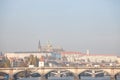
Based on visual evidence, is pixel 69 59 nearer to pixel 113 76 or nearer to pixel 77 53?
pixel 77 53

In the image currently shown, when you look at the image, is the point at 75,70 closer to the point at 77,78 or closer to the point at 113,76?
the point at 77,78

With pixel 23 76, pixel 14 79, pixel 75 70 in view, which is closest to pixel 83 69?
pixel 75 70

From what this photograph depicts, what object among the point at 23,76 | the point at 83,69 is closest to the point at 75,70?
the point at 83,69

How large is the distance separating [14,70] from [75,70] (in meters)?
8.98

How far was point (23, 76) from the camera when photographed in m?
84.6

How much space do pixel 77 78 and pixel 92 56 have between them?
91.8 m

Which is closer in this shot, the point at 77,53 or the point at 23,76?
the point at 23,76

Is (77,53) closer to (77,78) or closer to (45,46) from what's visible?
(45,46)

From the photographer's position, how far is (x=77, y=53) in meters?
171

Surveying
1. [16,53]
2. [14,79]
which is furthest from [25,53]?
[14,79]

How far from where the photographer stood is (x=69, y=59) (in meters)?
156

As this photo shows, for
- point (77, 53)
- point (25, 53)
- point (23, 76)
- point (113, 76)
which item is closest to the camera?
point (113, 76)

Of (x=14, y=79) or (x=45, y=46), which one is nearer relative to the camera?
(x=14, y=79)

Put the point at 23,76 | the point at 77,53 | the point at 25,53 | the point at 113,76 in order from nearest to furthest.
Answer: the point at 113,76 → the point at 23,76 → the point at 25,53 → the point at 77,53
